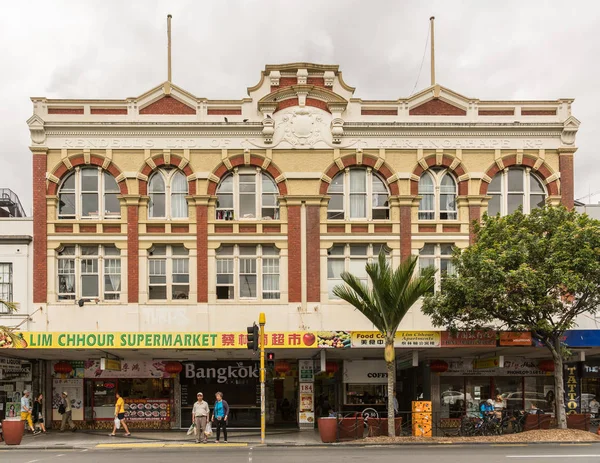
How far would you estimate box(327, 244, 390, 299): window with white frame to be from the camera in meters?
29.8

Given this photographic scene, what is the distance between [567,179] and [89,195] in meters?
19.2

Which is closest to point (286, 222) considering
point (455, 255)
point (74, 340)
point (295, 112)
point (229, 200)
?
point (229, 200)

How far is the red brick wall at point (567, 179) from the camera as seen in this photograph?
30.1 metres

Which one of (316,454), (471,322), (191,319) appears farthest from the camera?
(191,319)

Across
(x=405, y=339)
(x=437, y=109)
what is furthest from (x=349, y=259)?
(x=437, y=109)

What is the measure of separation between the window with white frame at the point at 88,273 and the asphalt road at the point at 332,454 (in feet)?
25.2

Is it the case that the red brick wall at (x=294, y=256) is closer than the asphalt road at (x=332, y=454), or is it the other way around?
the asphalt road at (x=332, y=454)

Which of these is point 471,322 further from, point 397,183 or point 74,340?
point 74,340

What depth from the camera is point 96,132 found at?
97.3ft

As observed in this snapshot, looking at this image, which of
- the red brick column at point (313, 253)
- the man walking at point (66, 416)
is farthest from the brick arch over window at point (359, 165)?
the man walking at point (66, 416)

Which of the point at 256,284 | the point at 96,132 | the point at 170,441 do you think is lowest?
the point at 170,441

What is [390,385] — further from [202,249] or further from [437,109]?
[437,109]

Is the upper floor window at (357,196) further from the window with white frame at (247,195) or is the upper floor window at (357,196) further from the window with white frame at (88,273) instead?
the window with white frame at (88,273)

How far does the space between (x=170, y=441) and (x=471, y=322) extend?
36.2 ft
